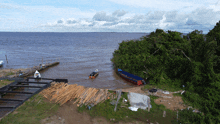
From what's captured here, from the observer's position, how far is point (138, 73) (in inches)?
1027

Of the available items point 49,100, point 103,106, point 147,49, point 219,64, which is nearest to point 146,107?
point 103,106

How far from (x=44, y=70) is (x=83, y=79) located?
41.1 ft

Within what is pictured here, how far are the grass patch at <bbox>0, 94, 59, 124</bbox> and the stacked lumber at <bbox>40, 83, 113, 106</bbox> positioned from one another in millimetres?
985

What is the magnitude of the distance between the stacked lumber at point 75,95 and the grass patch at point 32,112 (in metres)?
0.99

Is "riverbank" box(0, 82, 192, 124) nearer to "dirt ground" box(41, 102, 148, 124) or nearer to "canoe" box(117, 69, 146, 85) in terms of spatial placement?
"dirt ground" box(41, 102, 148, 124)

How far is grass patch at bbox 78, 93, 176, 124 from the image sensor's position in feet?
43.4

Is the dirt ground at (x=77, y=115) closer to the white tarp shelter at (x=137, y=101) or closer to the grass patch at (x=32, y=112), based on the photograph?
the grass patch at (x=32, y=112)

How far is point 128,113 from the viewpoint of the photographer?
13945 millimetres

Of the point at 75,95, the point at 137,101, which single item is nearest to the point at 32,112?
the point at 75,95

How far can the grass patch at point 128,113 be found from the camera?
13.2 metres

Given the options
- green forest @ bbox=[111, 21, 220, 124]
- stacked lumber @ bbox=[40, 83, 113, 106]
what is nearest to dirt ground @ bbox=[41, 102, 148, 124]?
stacked lumber @ bbox=[40, 83, 113, 106]

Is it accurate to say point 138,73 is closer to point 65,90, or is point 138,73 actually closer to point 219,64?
point 219,64

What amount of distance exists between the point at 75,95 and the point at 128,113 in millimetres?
7239

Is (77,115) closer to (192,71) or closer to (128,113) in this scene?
(128,113)
